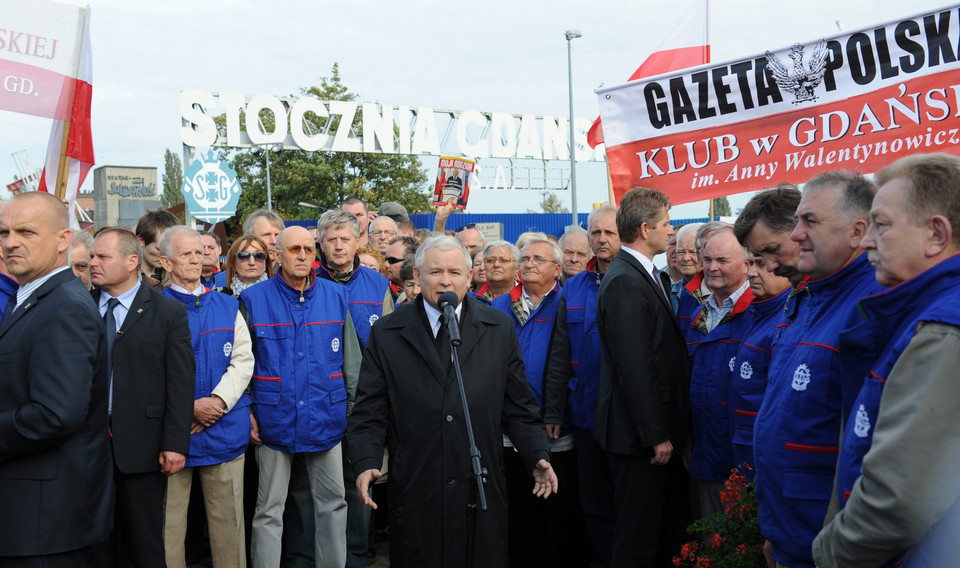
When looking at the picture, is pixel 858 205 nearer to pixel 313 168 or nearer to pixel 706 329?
pixel 706 329

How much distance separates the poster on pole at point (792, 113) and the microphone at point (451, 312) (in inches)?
113

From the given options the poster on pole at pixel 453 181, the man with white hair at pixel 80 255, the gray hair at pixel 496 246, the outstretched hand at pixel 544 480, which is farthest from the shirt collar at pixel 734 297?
the poster on pole at pixel 453 181

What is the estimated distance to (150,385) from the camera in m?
4.58

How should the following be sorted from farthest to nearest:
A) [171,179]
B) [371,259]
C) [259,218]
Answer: [171,179]
[259,218]
[371,259]

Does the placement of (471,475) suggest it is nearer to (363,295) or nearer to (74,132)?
(363,295)

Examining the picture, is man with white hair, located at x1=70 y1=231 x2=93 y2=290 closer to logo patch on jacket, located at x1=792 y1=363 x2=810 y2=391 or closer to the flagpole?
the flagpole

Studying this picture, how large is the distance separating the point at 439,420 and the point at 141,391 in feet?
6.05

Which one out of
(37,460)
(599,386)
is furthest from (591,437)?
(37,460)

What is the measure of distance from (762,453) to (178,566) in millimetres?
3726

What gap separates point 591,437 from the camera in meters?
5.51

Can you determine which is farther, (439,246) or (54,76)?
(54,76)

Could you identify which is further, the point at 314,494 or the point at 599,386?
the point at 314,494

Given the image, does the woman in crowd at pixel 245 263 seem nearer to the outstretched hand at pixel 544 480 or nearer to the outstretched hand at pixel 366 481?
the outstretched hand at pixel 366 481

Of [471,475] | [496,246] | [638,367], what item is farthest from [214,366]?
→ [638,367]
